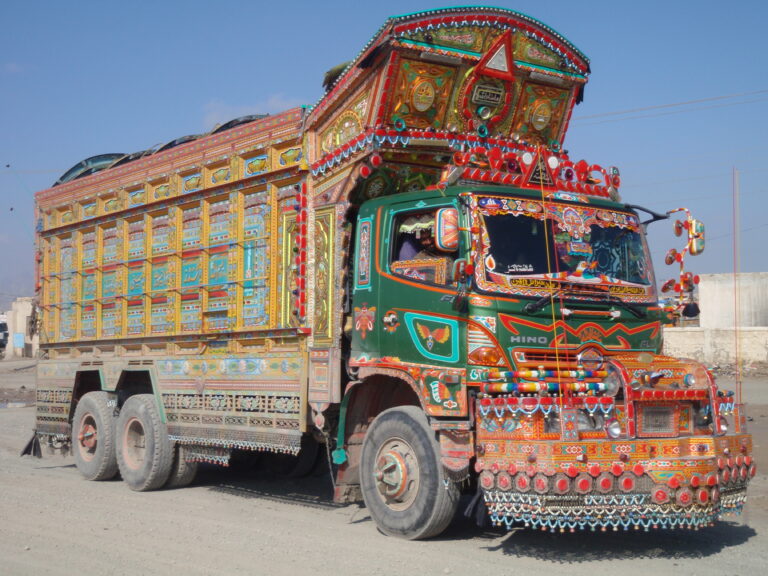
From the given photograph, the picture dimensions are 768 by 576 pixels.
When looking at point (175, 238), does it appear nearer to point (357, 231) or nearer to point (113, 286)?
point (113, 286)

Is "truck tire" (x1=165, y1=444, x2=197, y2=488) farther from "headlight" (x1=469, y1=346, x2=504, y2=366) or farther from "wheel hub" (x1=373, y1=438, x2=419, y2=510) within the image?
"headlight" (x1=469, y1=346, x2=504, y2=366)

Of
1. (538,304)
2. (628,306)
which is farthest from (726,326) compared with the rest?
(538,304)

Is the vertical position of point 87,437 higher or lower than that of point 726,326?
lower

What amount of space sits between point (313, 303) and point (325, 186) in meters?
1.14

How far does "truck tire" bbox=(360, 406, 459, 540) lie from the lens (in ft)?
23.2

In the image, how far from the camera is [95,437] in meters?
11.9

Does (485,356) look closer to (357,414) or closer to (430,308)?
(430,308)

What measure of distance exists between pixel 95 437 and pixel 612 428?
308 inches

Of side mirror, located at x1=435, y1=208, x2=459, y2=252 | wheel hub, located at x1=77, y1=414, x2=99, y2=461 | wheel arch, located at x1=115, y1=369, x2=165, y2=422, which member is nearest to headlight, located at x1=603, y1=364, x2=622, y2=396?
side mirror, located at x1=435, y1=208, x2=459, y2=252

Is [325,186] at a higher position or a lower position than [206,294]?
higher

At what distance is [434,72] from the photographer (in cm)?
795

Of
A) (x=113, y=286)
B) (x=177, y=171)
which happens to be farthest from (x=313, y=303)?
(x=113, y=286)

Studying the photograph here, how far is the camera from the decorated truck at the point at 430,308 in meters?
6.45

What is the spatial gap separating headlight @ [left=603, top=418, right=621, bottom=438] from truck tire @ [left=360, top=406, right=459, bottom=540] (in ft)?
4.28
